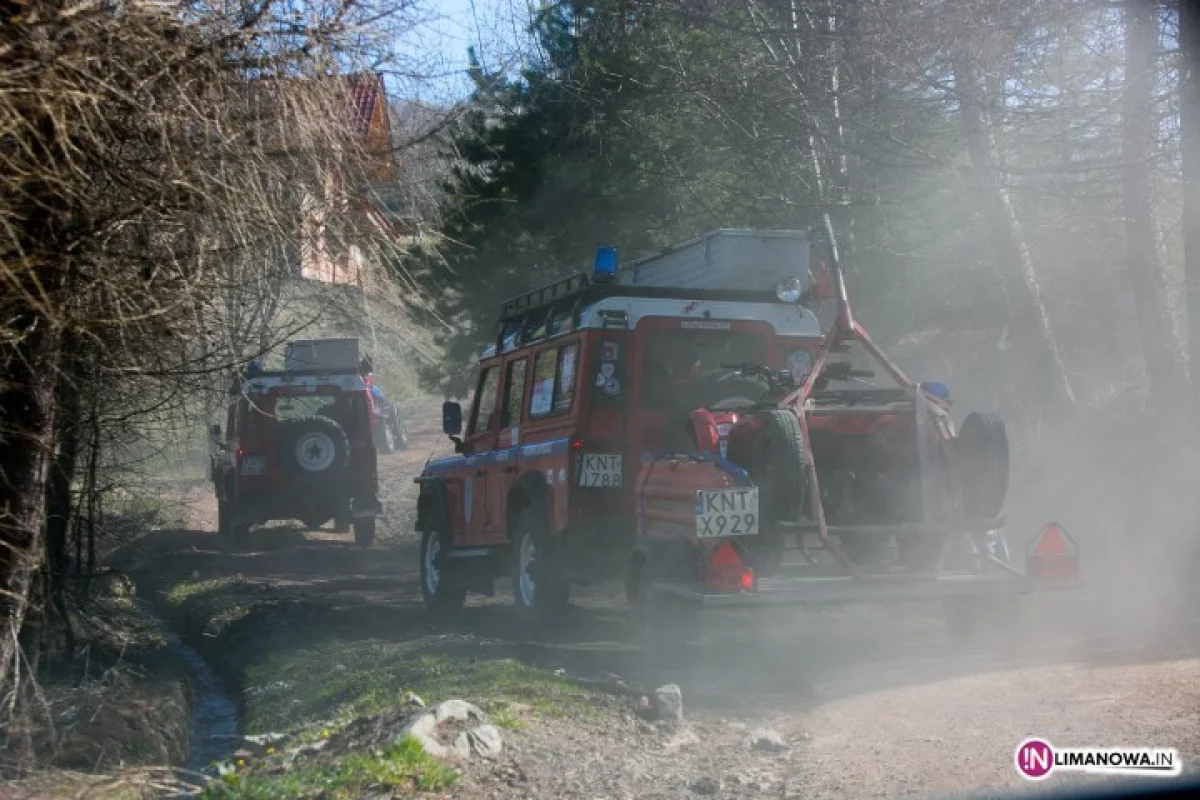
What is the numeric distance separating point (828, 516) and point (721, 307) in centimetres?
236

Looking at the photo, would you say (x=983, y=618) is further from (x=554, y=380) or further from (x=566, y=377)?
(x=554, y=380)

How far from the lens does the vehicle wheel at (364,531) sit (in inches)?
791

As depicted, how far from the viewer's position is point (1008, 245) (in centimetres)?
1450

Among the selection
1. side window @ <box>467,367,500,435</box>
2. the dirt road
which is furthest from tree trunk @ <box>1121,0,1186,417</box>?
side window @ <box>467,367,500,435</box>

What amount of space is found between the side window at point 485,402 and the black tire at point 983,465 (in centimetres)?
486

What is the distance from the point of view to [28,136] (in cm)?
476

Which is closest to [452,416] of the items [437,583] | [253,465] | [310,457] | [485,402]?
[485,402]

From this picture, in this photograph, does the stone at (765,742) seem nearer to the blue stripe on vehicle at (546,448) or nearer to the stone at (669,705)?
the stone at (669,705)

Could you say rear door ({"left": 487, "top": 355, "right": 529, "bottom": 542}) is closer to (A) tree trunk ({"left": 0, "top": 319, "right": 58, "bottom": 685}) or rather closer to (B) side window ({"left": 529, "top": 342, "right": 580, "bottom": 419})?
(B) side window ({"left": 529, "top": 342, "right": 580, "bottom": 419})

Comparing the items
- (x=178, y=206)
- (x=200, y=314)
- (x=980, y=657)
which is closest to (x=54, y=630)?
(x=200, y=314)

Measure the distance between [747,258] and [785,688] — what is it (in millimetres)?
4089

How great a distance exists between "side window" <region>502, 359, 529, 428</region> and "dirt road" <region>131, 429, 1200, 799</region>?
1824 millimetres

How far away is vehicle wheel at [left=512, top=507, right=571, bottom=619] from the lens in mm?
10508

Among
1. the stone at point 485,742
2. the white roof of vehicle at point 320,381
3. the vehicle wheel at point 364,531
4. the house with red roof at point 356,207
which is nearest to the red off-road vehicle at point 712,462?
the stone at point 485,742
